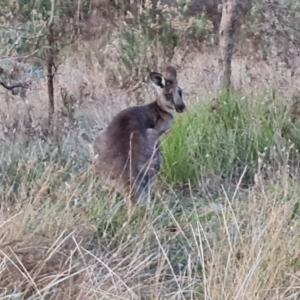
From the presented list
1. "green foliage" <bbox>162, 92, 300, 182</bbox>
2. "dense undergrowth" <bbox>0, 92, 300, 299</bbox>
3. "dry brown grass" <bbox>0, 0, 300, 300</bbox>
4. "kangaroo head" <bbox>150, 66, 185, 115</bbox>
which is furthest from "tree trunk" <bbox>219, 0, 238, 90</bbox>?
"dense undergrowth" <bbox>0, 92, 300, 299</bbox>

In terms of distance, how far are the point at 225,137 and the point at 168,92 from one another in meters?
0.60

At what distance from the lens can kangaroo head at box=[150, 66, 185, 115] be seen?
6316 mm

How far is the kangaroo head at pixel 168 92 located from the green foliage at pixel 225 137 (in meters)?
0.17

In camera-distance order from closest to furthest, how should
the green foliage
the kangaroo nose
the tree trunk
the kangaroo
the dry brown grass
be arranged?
1. the dry brown grass
2. the kangaroo
3. the green foliage
4. the kangaroo nose
5. the tree trunk

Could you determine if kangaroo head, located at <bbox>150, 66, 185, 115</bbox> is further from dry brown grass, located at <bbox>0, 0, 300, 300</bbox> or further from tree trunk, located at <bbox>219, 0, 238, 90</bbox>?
tree trunk, located at <bbox>219, 0, 238, 90</bbox>

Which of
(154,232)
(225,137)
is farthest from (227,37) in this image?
(154,232)

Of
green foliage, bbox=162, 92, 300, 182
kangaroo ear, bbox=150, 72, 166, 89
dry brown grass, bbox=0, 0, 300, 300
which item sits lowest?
green foliage, bbox=162, 92, 300, 182

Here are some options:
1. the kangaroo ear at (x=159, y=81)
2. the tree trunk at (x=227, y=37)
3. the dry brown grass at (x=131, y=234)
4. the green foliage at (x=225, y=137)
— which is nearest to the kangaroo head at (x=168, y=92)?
the kangaroo ear at (x=159, y=81)

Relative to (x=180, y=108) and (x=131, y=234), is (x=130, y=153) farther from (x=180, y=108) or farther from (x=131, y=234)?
(x=180, y=108)

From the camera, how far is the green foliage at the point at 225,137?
19.0 ft

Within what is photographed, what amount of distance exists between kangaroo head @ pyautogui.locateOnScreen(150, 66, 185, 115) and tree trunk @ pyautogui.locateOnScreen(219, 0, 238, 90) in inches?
38.7

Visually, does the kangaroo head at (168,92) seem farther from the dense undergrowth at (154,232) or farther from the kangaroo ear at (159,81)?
the dense undergrowth at (154,232)

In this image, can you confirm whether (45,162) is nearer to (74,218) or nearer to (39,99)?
(74,218)

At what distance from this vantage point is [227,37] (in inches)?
288
